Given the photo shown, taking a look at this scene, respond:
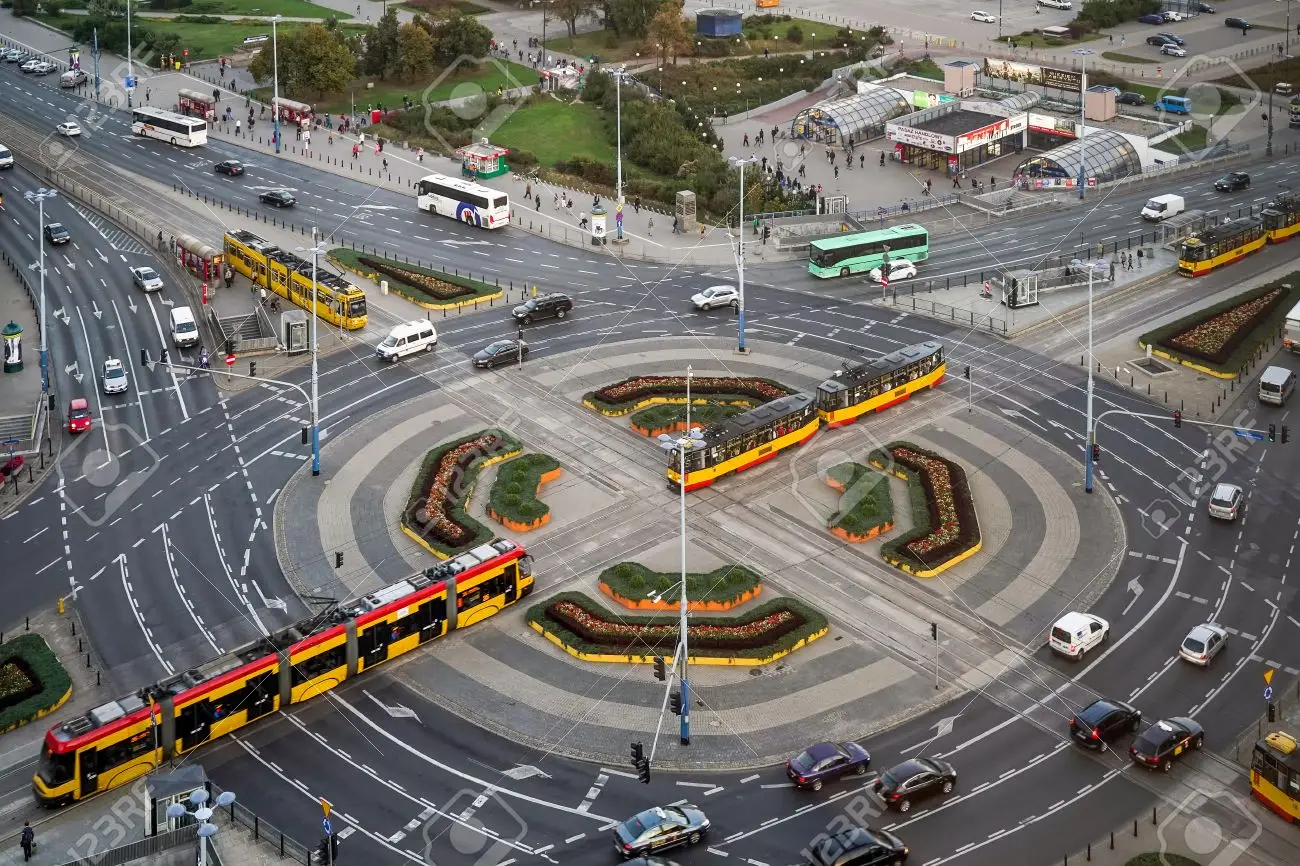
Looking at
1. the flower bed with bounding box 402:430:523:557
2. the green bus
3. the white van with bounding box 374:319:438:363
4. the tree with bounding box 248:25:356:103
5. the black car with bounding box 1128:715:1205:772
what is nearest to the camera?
the black car with bounding box 1128:715:1205:772

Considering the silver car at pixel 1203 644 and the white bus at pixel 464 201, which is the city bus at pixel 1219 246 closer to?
the silver car at pixel 1203 644

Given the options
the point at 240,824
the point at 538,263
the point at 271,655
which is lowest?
the point at 240,824

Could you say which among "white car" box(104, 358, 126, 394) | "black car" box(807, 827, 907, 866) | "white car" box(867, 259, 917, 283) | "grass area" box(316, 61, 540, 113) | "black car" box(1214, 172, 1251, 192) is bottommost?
"black car" box(807, 827, 907, 866)

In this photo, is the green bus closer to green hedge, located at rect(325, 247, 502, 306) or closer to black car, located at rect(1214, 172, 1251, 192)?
green hedge, located at rect(325, 247, 502, 306)

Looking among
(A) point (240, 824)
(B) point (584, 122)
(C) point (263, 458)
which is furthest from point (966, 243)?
(A) point (240, 824)

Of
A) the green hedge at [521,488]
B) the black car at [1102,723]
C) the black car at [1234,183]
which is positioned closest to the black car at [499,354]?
the green hedge at [521,488]

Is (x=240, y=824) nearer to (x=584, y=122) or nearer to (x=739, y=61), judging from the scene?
(x=584, y=122)

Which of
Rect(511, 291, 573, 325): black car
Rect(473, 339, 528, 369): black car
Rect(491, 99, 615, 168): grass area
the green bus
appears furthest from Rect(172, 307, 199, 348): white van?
Rect(491, 99, 615, 168): grass area
